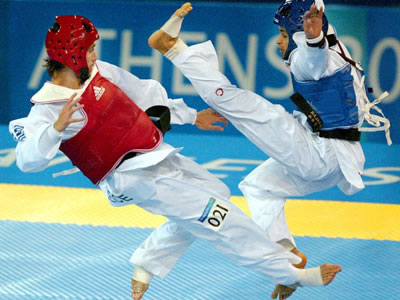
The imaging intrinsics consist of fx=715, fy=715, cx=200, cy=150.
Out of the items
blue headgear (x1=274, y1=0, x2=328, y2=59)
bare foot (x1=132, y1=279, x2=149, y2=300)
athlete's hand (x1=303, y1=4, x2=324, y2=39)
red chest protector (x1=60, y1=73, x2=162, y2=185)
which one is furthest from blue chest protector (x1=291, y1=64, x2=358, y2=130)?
bare foot (x1=132, y1=279, x2=149, y2=300)

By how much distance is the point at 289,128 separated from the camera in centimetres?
415

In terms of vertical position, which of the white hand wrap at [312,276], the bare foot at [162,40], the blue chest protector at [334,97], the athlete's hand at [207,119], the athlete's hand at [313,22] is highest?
the athlete's hand at [313,22]

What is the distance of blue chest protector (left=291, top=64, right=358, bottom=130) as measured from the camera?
4.07 metres

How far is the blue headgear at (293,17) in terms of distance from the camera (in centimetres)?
403

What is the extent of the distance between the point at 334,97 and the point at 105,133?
1.33 meters

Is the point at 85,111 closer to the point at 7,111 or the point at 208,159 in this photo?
the point at 208,159

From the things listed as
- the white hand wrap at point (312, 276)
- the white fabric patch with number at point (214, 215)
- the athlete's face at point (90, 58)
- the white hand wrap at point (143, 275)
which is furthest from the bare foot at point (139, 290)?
the athlete's face at point (90, 58)

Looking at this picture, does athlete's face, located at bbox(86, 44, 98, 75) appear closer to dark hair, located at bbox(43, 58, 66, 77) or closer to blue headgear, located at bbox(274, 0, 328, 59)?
dark hair, located at bbox(43, 58, 66, 77)

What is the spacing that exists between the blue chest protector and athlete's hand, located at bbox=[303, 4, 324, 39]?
40 centimetres

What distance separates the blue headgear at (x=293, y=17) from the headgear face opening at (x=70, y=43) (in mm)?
1166

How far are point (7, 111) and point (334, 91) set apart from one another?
5.45 meters

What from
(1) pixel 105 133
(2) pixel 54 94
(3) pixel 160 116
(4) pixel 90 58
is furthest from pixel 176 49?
(2) pixel 54 94

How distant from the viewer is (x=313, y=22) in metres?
3.71

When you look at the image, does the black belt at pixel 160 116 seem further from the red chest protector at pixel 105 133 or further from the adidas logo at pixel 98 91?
the adidas logo at pixel 98 91
